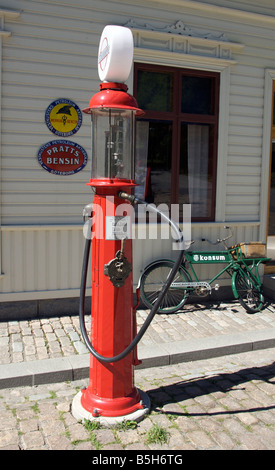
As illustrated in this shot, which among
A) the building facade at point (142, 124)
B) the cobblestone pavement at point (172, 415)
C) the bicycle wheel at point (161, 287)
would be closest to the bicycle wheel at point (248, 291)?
the building facade at point (142, 124)

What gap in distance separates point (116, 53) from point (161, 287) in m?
3.73

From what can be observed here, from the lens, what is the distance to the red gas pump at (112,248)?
372 centimetres

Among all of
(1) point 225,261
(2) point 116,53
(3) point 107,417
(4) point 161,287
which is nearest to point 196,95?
(1) point 225,261

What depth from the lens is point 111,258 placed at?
3771mm

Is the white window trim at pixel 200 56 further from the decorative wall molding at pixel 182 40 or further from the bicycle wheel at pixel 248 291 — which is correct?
the bicycle wheel at pixel 248 291

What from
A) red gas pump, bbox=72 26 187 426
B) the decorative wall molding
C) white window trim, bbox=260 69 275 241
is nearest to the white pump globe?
red gas pump, bbox=72 26 187 426

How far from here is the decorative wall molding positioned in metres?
6.35

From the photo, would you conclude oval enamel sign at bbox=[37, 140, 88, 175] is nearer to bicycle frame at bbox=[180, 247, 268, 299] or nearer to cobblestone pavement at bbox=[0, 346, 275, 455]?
bicycle frame at bbox=[180, 247, 268, 299]

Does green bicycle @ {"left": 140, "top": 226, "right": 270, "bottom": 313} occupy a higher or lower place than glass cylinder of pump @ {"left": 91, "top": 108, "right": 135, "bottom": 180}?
lower

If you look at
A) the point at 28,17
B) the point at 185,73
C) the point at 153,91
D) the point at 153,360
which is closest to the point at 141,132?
the point at 153,91

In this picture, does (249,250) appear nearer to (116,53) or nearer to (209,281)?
(209,281)

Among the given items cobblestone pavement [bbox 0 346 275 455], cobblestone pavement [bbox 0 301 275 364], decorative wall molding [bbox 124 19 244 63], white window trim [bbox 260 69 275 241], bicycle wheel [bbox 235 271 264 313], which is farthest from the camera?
white window trim [bbox 260 69 275 241]

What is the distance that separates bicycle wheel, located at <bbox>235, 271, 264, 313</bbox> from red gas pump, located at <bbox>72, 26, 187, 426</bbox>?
3236 mm
